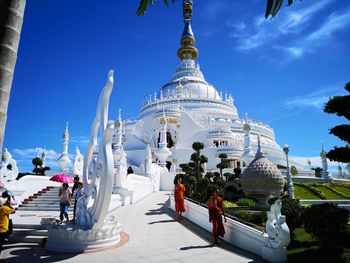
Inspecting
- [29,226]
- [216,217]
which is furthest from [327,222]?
[29,226]

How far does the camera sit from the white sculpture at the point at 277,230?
22.9 ft

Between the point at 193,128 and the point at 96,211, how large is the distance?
40.6 m

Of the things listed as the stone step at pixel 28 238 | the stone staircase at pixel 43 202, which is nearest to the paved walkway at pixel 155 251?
the stone step at pixel 28 238

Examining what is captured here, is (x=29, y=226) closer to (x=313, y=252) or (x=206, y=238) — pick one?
(x=206, y=238)

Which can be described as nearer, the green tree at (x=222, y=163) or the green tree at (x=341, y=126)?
the green tree at (x=341, y=126)

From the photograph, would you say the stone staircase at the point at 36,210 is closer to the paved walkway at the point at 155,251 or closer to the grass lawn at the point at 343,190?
the paved walkway at the point at 155,251

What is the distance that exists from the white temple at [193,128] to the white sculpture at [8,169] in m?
19.7

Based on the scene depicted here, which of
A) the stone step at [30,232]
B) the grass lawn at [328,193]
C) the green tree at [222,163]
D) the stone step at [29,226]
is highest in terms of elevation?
the green tree at [222,163]

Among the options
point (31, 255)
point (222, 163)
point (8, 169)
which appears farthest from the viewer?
point (222, 163)

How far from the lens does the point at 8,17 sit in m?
3.84

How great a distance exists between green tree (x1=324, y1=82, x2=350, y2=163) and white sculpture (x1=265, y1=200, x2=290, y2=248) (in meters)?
5.53

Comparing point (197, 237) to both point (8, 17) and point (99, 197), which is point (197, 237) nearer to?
point (99, 197)

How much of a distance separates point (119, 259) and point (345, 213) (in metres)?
6.90

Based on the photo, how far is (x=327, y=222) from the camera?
28.5ft
